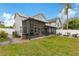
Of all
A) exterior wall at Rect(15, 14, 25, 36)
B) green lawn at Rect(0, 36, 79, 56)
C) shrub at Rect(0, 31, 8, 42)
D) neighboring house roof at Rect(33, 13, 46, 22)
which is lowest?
green lawn at Rect(0, 36, 79, 56)

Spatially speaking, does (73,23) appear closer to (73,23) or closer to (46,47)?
(73,23)

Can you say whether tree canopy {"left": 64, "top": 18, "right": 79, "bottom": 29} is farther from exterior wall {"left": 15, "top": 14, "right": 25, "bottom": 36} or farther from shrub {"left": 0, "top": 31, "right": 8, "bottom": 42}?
shrub {"left": 0, "top": 31, "right": 8, "bottom": 42}

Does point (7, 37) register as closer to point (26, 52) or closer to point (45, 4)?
point (26, 52)

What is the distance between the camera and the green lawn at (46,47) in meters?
2.23

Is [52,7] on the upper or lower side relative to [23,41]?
upper

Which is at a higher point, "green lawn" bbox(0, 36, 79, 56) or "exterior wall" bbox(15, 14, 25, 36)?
"exterior wall" bbox(15, 14, 25, 36)

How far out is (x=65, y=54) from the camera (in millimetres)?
2227

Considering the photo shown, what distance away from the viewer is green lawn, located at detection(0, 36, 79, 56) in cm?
223

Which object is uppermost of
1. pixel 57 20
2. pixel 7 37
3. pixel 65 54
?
pixel 57 20

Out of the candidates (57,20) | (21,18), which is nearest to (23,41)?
(21,18)

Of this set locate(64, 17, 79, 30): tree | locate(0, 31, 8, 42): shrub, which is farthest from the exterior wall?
locate(64, 17, 79, 30): tree

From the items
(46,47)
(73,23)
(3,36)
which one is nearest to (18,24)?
(3,36)

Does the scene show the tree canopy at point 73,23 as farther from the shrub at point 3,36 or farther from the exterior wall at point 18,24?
the shrub at point 3,36

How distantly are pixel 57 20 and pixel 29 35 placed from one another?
27cm
